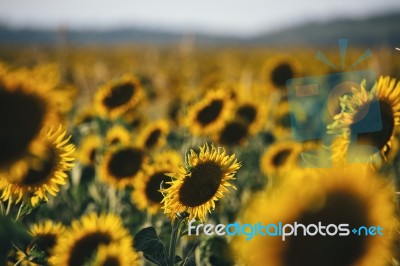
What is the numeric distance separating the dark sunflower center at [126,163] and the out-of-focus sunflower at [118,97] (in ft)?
2.69

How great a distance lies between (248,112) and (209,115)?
732mm

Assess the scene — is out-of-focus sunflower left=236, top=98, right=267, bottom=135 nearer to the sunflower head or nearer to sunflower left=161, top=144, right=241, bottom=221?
sunflower left=161, top=144, right=241, bottom=221

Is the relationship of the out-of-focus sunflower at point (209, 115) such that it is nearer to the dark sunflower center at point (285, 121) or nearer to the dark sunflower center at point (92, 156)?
the dark sunflower center at point (92, 156)

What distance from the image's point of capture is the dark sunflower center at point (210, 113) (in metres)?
3.14

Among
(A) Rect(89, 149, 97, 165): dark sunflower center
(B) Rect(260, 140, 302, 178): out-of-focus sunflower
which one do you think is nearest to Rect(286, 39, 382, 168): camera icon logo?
(B) Rect(260, 140, 302, 178): out-of-focus sunflower

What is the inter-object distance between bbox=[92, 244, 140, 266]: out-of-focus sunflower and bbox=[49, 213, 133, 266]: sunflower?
16mm

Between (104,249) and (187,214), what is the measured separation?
41 centimetres

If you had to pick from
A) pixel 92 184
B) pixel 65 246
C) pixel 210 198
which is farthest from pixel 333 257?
pixel 92 184

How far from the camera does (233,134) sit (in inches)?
133

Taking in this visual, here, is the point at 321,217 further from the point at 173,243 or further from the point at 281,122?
the point at 281,122

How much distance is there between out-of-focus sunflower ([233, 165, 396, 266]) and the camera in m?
0.74

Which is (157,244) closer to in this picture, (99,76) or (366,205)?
(366,205)

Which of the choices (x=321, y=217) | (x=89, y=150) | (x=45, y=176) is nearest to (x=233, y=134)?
(x=89, y=150)

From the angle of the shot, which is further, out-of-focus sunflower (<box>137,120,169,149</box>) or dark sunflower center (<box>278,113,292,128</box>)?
dark sunflower center (<box>278,113,292,128</box>)
